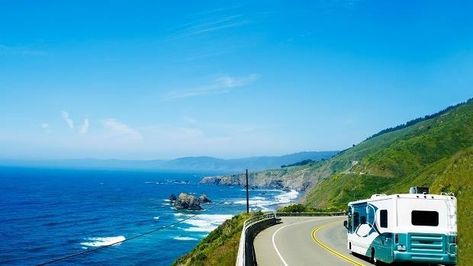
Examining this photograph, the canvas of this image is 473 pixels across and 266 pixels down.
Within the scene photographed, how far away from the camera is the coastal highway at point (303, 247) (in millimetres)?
23578

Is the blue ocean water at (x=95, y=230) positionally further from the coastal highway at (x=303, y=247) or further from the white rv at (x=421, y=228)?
the white rv at (x=421, y=228)

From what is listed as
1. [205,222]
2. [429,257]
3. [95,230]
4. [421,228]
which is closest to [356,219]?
[421,228]

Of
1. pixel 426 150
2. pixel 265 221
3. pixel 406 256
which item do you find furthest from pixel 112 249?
pixel 426 150

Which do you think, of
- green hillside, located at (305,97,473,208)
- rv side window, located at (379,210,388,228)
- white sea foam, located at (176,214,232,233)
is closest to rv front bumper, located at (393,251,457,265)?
rv side window, located at (379,210,388,228)

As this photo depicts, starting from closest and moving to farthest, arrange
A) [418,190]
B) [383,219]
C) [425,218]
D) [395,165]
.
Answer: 1. [425,218]
2. [383,219]
3. [418,190]
4. [395,165]

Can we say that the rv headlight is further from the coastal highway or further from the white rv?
the coastal highway

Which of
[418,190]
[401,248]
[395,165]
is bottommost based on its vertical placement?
[401,248]

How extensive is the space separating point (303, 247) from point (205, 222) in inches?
3469

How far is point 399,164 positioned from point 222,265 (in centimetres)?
11420

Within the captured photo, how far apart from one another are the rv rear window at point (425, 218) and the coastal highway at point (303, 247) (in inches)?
181

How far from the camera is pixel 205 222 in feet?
380

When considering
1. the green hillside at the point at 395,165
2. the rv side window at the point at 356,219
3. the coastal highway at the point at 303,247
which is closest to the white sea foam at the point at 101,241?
the coastal highway at the point at 303,247

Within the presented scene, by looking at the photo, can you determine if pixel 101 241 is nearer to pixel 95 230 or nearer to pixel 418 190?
pixel 95 230

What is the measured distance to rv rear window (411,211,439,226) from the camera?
19.2m
